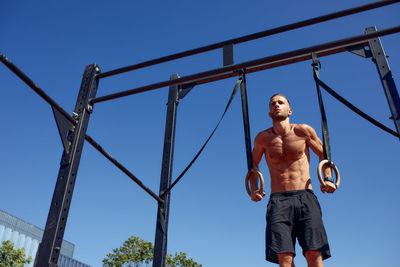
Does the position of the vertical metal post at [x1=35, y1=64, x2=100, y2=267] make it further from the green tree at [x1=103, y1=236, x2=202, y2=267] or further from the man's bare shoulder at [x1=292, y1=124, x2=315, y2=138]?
the green tree at [x1=103, y1=236, x2=202, y2=267]

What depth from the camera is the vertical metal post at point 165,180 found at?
12.9 feet

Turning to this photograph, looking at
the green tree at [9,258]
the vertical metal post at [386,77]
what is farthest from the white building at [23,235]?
the vertical metal post at [386,77]

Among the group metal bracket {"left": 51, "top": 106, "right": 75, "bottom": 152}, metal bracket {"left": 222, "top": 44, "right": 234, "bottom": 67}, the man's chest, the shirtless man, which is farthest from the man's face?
metal bracket {"left": 51, "top": 106, "right": 75, "bottom": 152}

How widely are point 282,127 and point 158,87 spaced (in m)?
1.49

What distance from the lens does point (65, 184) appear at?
2.88m

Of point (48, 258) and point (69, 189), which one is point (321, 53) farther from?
point (48, 258)

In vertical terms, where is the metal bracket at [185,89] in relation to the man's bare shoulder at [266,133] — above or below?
above

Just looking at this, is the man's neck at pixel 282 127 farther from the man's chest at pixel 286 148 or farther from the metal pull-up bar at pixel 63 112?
the metal pull-up bar at pixel 63 112

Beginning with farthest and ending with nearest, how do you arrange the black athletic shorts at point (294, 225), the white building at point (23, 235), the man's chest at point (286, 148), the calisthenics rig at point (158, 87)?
the white building at point (23, 235) < the man's chest at point (286, 148) < the black athletic shorts at point (294, 225) < the calisthenics rig at point (158, 87)

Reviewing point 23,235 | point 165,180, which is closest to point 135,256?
point 165,180

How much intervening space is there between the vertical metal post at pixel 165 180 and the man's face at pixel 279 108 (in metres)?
1.49

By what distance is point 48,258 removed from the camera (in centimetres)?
252

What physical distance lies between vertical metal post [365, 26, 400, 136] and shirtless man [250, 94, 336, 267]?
2.62 ft

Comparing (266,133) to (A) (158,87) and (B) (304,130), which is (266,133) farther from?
(A) (158,87)
